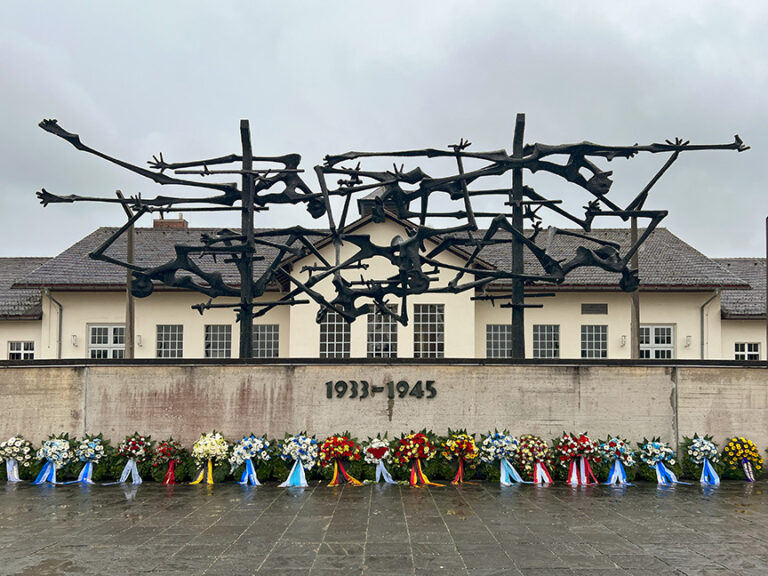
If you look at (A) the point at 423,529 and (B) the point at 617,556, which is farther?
(A) the point at 423,529

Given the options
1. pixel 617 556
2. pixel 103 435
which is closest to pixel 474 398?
pixel 617 556

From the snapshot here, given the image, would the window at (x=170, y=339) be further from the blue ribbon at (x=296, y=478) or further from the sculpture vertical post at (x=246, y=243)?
the blue ribbon at (x=296, y=478)

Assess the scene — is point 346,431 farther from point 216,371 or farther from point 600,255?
point 600,255

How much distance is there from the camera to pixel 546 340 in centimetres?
2741

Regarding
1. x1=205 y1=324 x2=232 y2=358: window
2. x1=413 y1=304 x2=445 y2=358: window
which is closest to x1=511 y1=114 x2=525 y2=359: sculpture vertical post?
x1=413 y1=304 x2=445 y2=358: window

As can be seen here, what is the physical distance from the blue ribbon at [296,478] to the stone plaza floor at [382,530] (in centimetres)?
50

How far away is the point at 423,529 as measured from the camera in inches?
362

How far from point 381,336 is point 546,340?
6.58 metres

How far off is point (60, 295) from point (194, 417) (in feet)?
56.2

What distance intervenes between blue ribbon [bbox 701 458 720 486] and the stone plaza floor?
1.20 ft

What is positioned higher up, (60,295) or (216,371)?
(60,295)

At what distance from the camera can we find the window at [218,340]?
27.5 m

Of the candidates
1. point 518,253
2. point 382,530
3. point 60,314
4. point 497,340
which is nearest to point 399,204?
point 518,253

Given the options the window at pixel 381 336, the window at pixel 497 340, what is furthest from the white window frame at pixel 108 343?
the window at pixel 497 340
